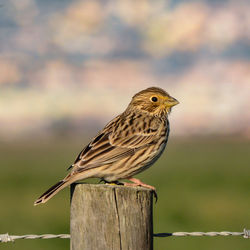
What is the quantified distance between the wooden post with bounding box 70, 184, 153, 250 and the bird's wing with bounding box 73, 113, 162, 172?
157 centimetres

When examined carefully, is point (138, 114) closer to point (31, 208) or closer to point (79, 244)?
point (79, 244)

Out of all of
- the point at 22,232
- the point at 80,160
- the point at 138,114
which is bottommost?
the point at 22,232

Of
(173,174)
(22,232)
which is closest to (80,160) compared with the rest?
(22,232)

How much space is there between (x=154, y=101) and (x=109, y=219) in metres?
3.86

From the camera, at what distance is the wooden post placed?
6.30 m

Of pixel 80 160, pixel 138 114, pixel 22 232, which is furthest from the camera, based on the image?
pixel 22 232

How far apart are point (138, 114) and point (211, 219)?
8889 mm

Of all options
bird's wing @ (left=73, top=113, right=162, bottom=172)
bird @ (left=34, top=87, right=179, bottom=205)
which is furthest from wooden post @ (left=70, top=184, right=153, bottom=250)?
bird's wing @ (left=73, top=113, right=162, bottom=172)

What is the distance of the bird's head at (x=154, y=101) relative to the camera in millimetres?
9938

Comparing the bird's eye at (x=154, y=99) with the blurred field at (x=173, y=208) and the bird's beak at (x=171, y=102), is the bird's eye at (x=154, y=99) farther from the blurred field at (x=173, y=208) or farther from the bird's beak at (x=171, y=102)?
the blurred field at (x=173, y=208)

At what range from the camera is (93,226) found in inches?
248

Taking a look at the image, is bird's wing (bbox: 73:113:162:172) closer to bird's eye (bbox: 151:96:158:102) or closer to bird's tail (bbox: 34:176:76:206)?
bird's tail (bbox: 34:176:76:206)

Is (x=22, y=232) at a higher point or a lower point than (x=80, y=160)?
lower

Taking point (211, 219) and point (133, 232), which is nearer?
point (133, 232)
